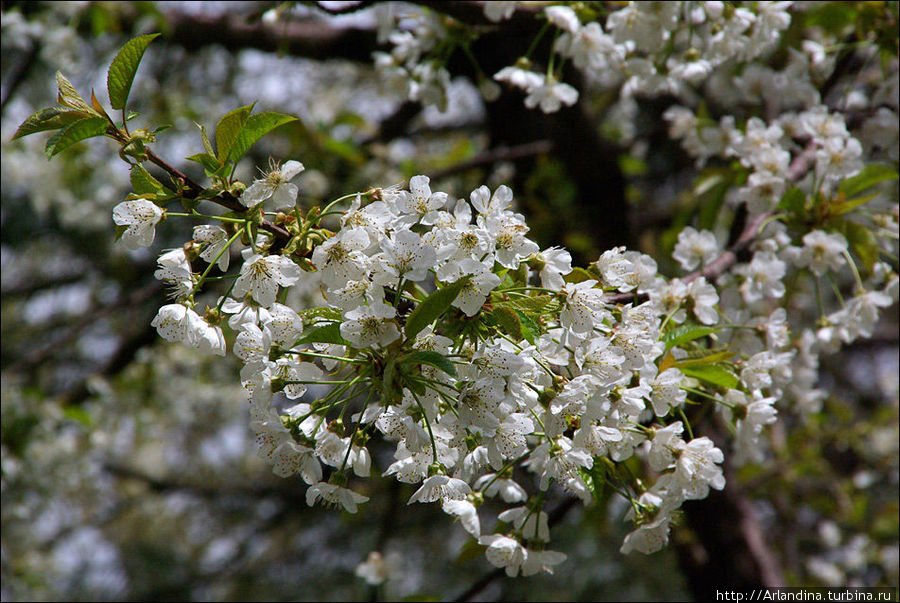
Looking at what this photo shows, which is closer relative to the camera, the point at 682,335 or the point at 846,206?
the point at 682,335

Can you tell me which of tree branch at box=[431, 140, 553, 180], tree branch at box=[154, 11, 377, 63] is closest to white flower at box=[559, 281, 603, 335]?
tree branch at box=[431, 140, 553, 180]

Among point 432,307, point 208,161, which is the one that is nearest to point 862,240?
point 432,307

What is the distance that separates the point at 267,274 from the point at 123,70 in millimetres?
396

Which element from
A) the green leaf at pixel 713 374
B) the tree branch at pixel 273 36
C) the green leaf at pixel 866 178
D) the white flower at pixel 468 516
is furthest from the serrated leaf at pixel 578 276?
the tree branch at pixel 273 36

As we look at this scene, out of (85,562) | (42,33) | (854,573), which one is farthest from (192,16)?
(854,573)

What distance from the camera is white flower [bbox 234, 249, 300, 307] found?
3.58 ft

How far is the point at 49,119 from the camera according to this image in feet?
3.54

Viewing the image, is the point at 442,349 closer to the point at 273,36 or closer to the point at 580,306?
the point at 580,306

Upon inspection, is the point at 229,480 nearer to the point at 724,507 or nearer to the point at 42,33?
the point at 42,33

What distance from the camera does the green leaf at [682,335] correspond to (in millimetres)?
1423

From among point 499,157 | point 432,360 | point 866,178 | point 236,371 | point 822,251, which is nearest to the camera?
point 432,360

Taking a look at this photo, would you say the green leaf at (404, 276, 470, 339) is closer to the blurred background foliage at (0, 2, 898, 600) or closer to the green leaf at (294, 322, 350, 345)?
the green leaf at (294, 322, 350, 345)

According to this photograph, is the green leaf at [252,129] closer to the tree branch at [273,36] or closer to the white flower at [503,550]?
the white flower at [503,550]

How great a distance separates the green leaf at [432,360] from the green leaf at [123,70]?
608mm
